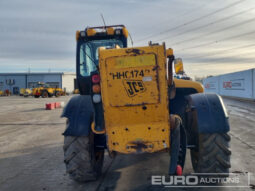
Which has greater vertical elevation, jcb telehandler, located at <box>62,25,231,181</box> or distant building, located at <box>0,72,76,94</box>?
distant building, located at <box>0,72,76,94</box>

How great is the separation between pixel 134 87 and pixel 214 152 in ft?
5.68

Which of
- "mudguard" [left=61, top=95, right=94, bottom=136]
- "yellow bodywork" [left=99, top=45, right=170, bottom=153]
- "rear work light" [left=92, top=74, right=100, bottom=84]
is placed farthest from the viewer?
"mudguard" [left=61, top=95, right=94, bottom=136]

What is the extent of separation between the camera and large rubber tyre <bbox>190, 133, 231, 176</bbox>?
13.5 feet

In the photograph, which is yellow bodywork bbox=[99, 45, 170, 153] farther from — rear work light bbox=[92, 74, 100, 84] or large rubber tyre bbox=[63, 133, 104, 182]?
large rubber tyre bbox=[63, 133, 104, 182]

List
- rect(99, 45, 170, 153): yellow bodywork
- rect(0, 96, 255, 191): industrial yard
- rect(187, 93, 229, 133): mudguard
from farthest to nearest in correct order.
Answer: rect(0, 96, 255, 191): industrial yard → rect(187, 93, 229, 133): mudguard → rect(99, 45, 170, 153): yellow bodywork

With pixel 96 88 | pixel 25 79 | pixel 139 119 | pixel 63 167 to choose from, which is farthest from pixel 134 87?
pixel 25 79

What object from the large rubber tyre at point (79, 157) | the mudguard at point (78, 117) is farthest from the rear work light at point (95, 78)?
the large rubber tyre at point (79, 157)

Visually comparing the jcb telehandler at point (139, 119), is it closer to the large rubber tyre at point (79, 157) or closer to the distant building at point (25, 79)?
the large rubber tyre at point (79, 157)

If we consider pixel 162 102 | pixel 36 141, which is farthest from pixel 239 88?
pixel 162 102

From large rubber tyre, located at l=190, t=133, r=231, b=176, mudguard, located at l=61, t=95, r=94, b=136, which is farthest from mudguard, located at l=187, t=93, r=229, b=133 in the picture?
mudguard, located at l=61, t=95, r=94, b=136

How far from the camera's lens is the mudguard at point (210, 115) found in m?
4.07

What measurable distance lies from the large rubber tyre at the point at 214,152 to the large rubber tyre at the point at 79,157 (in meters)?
1.89

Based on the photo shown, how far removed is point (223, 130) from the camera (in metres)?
4.07

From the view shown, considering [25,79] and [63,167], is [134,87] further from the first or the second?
[25,79]
